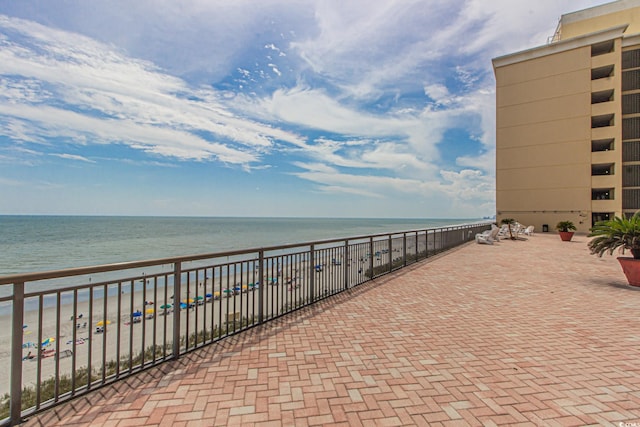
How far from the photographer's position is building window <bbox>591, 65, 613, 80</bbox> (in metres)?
23.5

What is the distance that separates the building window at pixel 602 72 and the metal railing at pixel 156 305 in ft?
75.5

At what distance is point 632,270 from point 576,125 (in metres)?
23.9

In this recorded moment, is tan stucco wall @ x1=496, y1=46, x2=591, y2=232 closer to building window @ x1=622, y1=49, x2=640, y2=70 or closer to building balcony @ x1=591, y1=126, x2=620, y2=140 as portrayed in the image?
building balcony @ x1=591, y1=126, x2=620, y2=140

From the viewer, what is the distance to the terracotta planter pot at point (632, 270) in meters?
6.64

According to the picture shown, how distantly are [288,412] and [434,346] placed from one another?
2.21 meters

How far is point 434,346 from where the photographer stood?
12.4 ft

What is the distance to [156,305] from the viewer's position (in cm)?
261

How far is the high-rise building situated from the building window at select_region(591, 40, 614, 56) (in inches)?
2.4

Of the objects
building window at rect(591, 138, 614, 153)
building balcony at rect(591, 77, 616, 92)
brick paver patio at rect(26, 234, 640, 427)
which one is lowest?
brick paver patio at rect(26, 234, 640, 427)

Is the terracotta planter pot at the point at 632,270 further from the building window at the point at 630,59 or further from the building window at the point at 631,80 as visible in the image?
the building window at the point at 630,59

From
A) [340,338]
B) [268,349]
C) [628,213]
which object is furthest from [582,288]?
[628,213]

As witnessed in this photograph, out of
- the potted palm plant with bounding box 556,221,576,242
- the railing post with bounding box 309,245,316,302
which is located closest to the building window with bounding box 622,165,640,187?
the potted palm plant with bounding box 556,221,576,242

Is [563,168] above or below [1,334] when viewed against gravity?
above

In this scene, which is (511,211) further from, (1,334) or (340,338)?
(1,334)
